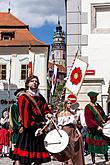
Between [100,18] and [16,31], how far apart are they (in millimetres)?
25924

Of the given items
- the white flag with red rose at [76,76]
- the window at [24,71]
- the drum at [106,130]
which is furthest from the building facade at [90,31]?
the window at [24,71]

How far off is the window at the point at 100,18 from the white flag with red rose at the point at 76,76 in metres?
1.29

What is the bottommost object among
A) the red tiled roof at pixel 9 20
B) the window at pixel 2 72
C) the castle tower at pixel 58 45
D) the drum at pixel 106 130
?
the drum at pixel 106 130

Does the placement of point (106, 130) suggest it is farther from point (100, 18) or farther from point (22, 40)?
point (22, 40)

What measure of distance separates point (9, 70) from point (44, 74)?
286cm

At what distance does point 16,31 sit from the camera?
35906 mm

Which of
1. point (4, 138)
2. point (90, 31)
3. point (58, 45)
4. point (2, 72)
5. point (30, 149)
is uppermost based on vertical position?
point (58, 45)

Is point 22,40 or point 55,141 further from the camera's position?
point 22,40

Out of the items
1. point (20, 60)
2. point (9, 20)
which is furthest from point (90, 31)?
point (9, 20)

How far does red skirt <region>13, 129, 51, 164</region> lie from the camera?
5.69m

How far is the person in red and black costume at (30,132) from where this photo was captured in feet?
18.7

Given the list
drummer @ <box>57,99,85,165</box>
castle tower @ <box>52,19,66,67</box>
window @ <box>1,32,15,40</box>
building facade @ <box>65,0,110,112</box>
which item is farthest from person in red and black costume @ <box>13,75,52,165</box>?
castle tower @ <box>52,19,66,67</box>

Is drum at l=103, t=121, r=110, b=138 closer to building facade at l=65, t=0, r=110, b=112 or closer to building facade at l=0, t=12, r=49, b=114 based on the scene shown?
building facade at l=65, t=0, r=110, b=112

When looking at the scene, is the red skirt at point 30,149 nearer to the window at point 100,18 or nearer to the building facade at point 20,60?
the window at point 100,18
